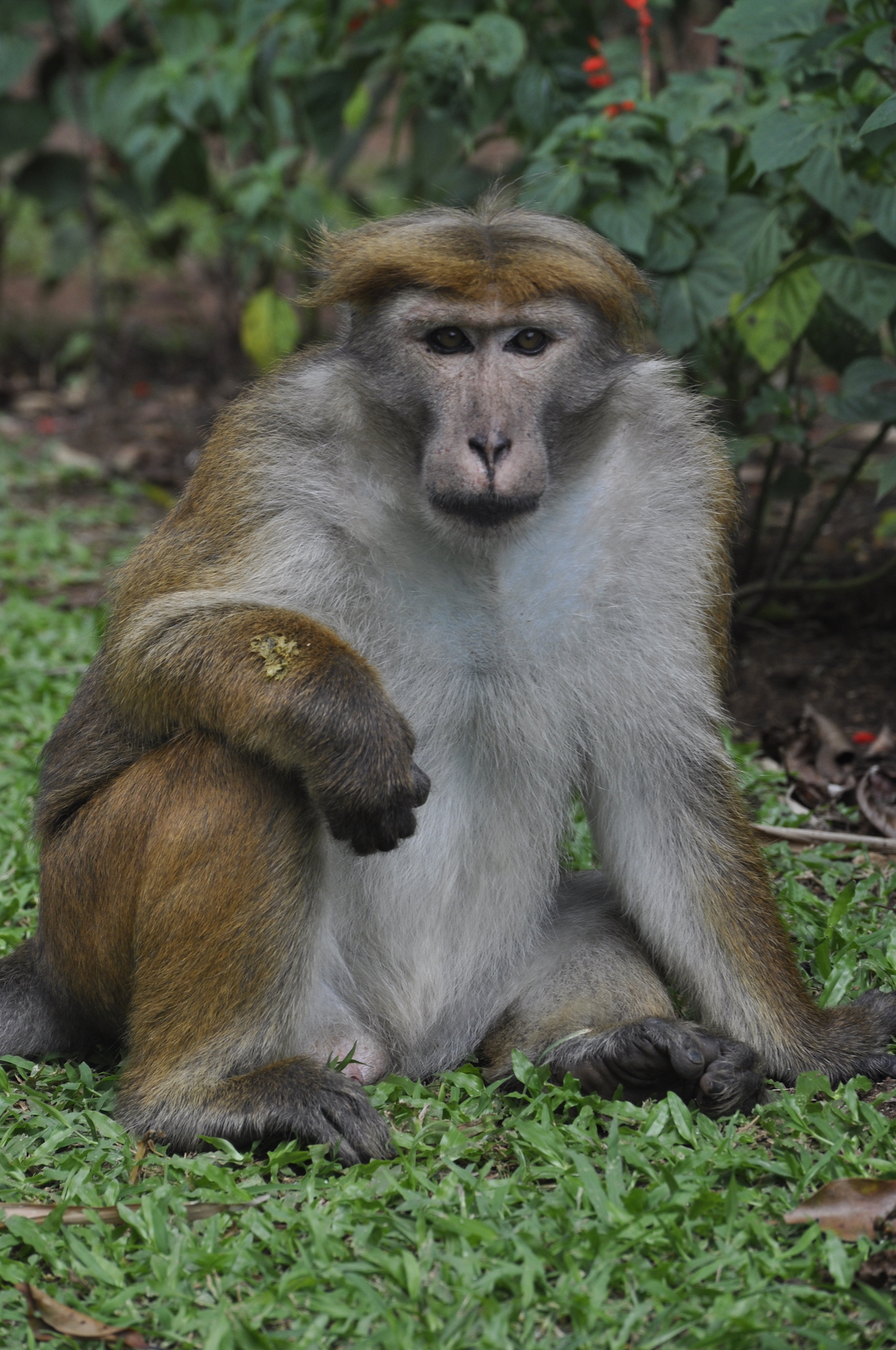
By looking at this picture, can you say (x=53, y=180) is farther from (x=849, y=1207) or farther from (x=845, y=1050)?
(x=849, y=1207)

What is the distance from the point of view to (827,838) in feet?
15.4

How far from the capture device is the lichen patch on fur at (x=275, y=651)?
10.5ft

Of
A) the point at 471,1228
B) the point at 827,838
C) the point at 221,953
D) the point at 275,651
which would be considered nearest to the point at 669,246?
the point at 827,838

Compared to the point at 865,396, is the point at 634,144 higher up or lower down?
higher up

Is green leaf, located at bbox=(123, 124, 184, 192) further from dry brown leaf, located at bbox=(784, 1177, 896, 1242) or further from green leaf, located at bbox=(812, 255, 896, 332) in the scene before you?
dry brown leaf, located at bbox=(784, 1177, 896, 1242)

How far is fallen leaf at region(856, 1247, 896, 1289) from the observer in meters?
2.69

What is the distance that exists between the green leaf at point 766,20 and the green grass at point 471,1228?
305 cm

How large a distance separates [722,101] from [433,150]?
2344 millimetres

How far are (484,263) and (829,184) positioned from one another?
1985mm

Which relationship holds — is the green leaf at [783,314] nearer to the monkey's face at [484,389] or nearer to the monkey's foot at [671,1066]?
the monkey's face at [484,389]

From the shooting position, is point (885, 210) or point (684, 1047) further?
point (885, 210)

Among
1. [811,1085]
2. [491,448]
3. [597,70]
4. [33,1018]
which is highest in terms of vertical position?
[597,70]

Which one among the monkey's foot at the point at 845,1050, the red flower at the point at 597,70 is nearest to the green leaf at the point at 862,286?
the red flower at the point at 597,70

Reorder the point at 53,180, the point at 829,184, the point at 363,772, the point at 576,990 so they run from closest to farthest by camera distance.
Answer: the point at 363,772, the point at 576,990, the point at 829,184, the point at 53,180
